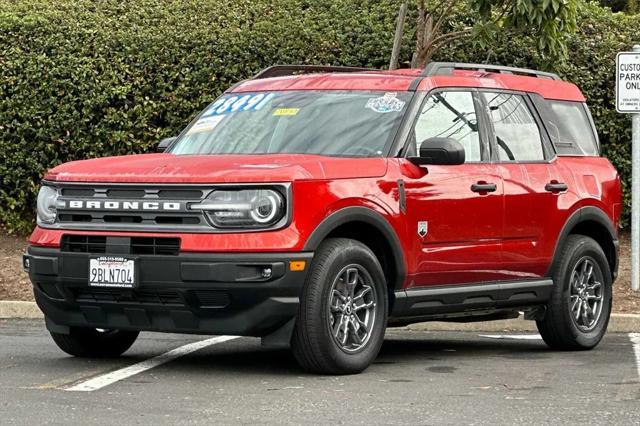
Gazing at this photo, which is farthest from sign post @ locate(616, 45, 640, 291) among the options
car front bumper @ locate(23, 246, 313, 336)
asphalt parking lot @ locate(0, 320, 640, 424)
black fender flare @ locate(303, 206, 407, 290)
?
car front bumper @ locate(23, 246, 313, 336)

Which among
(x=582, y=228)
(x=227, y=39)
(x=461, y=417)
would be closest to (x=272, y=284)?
(x=461, y=417)

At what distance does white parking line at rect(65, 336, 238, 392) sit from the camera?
26.9 ft

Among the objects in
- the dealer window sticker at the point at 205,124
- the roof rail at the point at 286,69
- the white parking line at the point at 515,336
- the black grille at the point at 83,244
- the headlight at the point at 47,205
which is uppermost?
the roof rail at the point at 286,69

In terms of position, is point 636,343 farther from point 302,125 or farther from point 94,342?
point 94,342

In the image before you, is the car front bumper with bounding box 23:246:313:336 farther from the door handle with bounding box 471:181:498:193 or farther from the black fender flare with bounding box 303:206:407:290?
the door handle with bounding box 471:181:498:193

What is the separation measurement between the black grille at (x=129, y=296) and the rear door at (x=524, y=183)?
2.50m

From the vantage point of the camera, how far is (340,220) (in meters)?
8.55

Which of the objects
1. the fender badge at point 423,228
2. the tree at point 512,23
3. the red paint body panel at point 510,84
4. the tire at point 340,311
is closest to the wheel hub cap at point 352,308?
the tire at point 340,311

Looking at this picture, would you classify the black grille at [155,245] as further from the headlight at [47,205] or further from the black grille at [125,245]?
the headlight at [47,205]

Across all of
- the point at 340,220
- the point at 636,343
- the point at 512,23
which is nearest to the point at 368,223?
the point at 340,220

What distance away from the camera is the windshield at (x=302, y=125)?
9.30 m

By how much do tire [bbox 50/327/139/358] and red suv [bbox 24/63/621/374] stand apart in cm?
1

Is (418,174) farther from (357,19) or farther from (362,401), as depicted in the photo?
(357,19)

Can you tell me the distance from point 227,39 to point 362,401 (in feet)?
29.9
